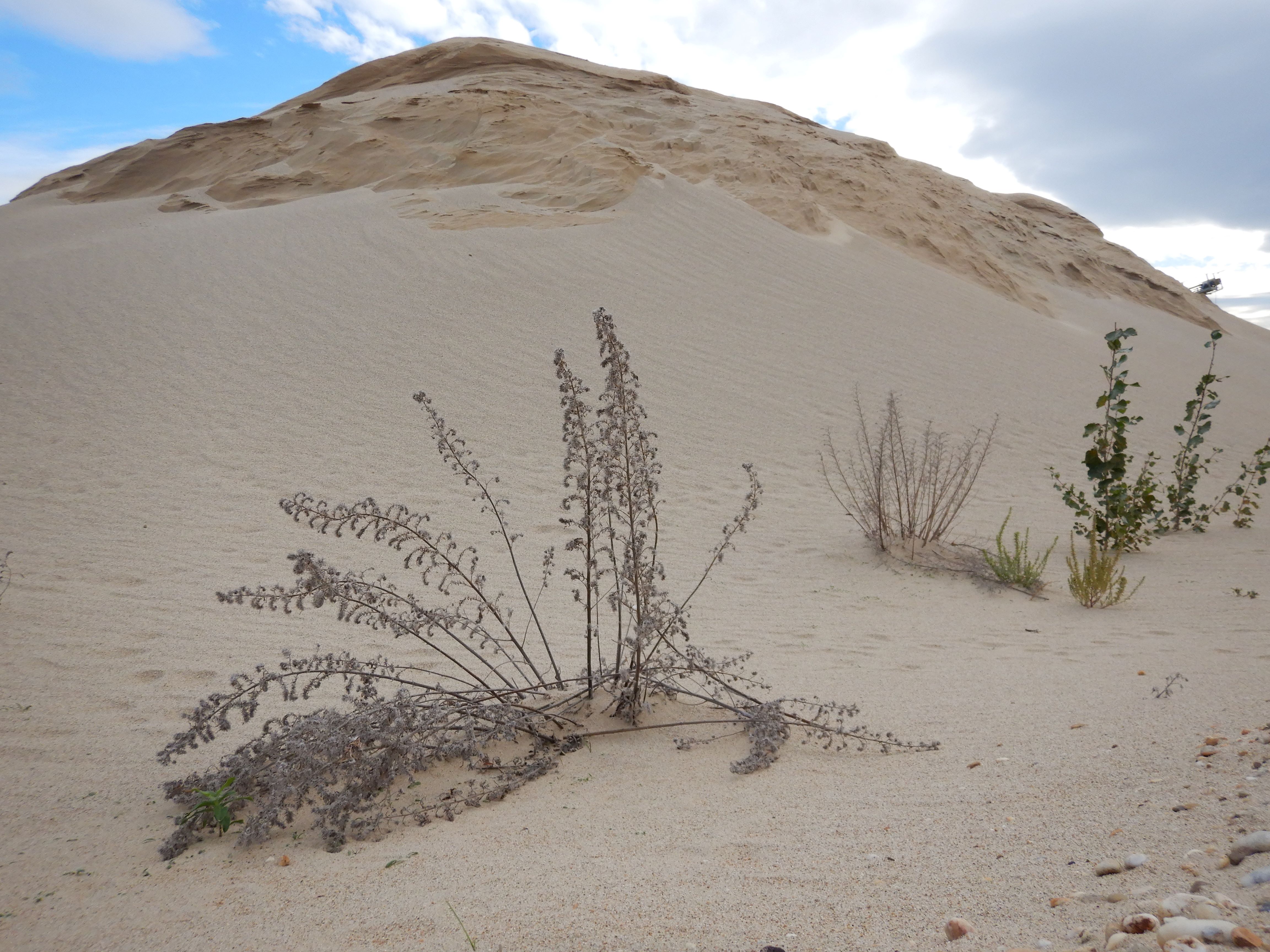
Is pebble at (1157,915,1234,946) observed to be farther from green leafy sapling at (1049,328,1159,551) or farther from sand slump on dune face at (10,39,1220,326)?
sand slump on dune face at (10,39,1220,326)

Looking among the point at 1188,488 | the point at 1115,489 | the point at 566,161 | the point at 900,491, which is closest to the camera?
the point at 1115,489

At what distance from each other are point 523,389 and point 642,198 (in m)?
6.13

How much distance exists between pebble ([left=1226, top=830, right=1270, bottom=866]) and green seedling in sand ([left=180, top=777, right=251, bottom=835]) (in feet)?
7.80

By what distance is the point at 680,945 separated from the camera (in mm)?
1630

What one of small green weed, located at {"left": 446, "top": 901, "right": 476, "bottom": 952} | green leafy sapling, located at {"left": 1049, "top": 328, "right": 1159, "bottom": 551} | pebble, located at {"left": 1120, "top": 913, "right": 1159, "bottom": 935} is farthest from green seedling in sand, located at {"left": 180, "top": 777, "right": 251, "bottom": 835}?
green leafy sapling, located at {"left": 1049, "top": 328, "right": 1159, "bottom": 551}

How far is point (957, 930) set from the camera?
1.52m

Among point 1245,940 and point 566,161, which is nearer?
point 1245,940

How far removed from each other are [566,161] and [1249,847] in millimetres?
14492

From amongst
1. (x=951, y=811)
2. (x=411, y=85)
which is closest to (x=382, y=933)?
(x=951, y=811)

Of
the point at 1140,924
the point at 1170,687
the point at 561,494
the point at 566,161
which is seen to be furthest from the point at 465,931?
the point at 566,161

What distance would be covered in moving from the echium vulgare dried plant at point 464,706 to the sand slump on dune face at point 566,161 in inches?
422

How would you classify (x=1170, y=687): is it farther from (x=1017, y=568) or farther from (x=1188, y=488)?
(x=1188, y=488)

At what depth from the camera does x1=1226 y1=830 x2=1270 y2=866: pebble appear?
1.59 metres

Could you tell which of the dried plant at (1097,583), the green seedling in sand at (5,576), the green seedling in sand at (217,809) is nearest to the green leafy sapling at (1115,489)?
the dried plant at (1097,583)
